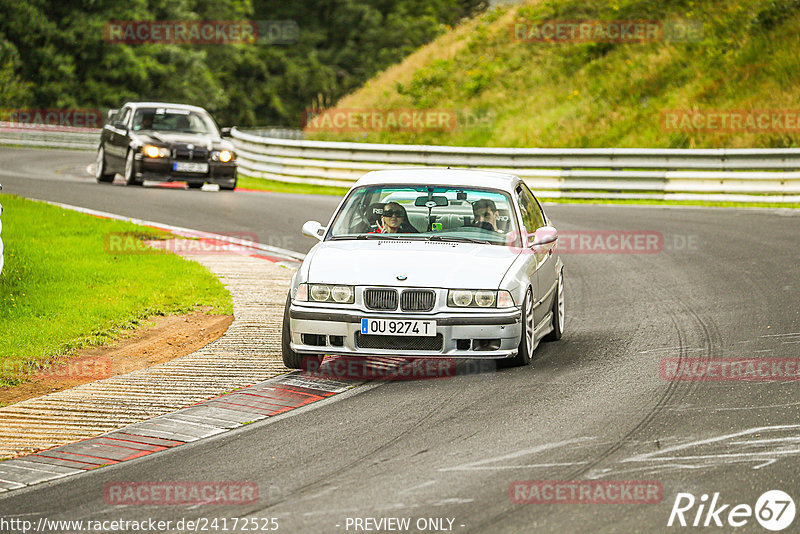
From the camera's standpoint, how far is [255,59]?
233 feet

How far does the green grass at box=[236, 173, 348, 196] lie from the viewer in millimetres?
26672

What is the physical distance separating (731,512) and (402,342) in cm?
344

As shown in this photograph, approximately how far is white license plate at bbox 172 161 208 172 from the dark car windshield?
101 cm

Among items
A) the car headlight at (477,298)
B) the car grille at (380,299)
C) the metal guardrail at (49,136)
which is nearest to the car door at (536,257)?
the car headlight at (477,298)

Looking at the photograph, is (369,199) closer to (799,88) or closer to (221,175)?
(221,175)

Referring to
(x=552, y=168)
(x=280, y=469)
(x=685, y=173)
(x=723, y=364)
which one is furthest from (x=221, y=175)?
(x=280, y=469)

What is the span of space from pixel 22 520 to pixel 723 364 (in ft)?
17.6

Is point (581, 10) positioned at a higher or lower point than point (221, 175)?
higher

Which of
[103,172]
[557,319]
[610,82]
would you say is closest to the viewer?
[557,319]

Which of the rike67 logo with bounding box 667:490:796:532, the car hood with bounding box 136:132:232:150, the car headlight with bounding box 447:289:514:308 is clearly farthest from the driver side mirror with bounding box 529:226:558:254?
the car hood with bounding box 136:132:232:150

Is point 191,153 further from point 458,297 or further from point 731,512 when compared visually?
point 731,512

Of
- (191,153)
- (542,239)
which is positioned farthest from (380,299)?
(191,153)

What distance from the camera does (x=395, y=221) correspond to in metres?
9.71

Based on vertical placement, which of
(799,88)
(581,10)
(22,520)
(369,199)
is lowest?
(22,520)
